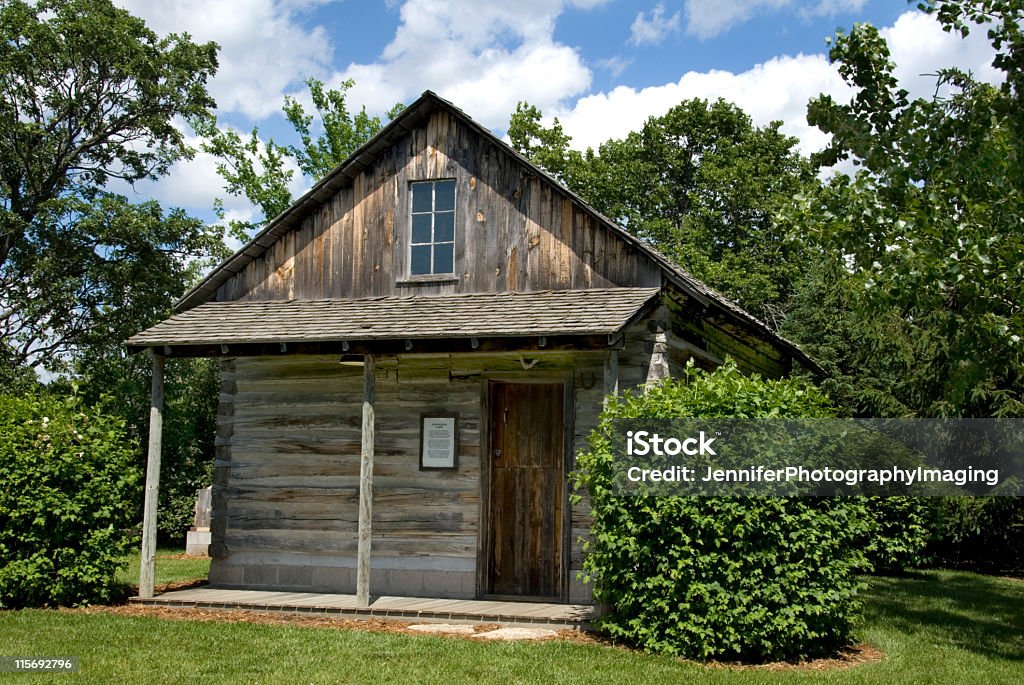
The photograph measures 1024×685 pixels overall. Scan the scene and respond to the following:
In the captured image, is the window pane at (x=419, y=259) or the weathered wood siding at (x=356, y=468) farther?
the window pane at (x=419, y=259)

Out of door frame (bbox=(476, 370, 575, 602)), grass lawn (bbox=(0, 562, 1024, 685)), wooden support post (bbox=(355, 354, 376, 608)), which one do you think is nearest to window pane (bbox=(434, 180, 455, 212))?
door frame (bbox=(476, 370, 575, 602))

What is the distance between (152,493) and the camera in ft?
40.3

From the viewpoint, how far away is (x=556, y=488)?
40.8 ft

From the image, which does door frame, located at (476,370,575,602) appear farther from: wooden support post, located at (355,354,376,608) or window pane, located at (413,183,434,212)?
window pane, located at (413,183,434,212)

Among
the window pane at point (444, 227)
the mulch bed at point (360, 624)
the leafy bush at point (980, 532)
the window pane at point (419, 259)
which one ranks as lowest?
the mulch bed at point (360, 624)

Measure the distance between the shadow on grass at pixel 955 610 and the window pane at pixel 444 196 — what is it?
6979 millimetres

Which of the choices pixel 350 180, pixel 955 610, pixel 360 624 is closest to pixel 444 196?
pixel 350 180

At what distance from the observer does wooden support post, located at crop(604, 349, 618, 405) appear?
10.6 m

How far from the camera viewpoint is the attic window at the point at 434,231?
1341 cm

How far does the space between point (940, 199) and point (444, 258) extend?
6.17 m

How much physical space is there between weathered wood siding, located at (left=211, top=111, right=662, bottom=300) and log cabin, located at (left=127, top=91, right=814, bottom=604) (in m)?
0.03

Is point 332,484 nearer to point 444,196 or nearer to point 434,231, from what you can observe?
point 434,231

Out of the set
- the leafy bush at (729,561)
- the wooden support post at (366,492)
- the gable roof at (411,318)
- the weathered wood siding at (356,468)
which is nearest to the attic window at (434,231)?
the gable roof at (411,318)

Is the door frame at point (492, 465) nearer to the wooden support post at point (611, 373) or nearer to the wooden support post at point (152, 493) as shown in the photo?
the wooden support post at point (611, 373)
